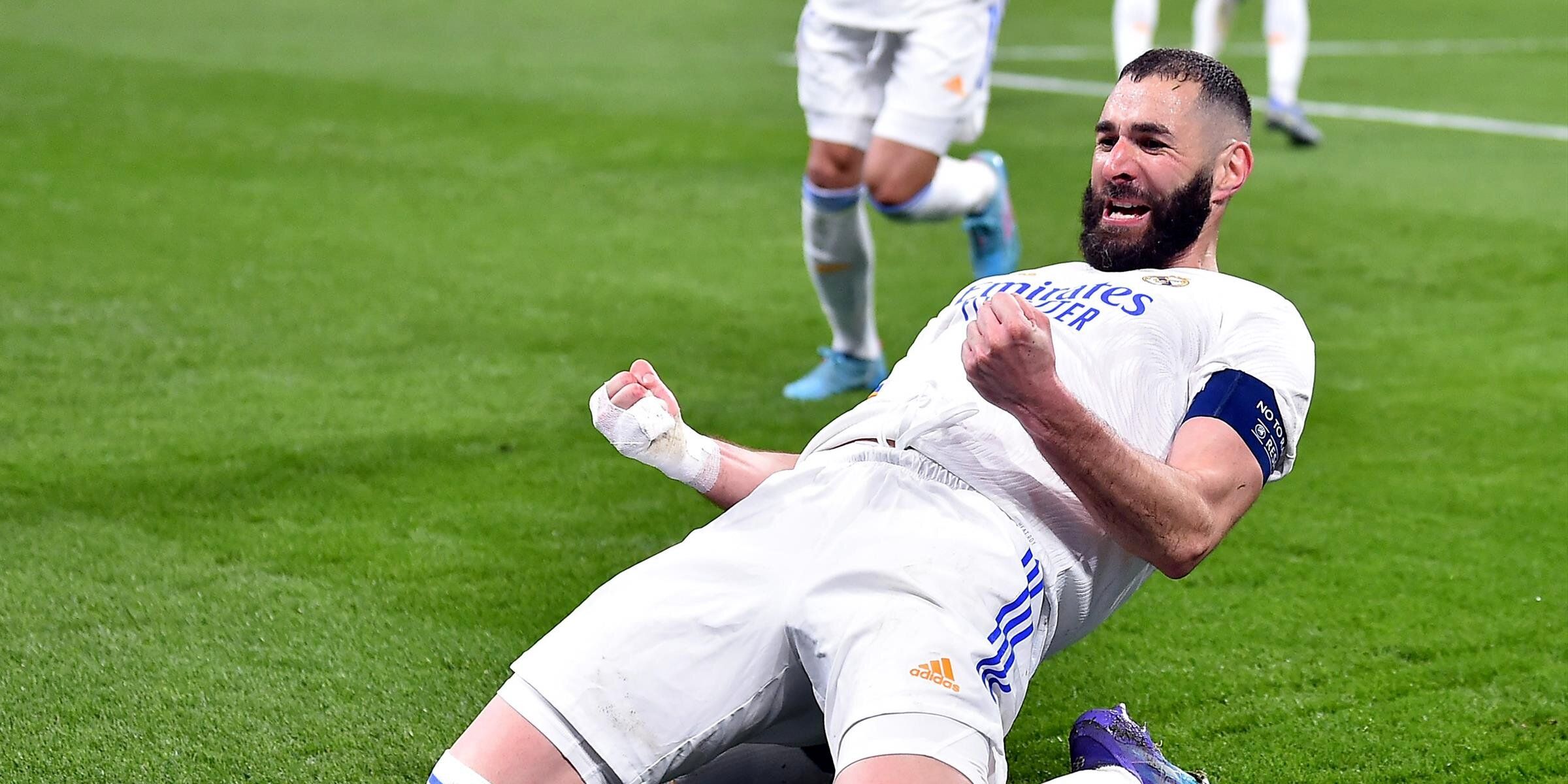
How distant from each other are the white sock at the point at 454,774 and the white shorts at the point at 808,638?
0.33 ft

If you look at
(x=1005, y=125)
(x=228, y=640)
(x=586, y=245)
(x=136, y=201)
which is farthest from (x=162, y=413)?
(x=1005, y=125)

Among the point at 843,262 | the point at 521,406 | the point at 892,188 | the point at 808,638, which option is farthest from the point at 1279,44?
the point at 808,638

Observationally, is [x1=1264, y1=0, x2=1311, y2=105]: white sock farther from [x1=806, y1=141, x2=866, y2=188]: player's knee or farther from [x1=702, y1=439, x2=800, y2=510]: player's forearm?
[x1=702, y1=439, x2=800, y2=510]: player's forearm

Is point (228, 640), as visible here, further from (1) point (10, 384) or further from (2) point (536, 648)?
(1) point (10, 384)

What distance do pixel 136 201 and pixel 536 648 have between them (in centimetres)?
586

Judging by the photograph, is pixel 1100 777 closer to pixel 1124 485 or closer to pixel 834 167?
pixel 1124 485

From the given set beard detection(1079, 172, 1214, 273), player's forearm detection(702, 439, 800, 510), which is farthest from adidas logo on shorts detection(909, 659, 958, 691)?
beard detection(1079, 172, 1214, 273)

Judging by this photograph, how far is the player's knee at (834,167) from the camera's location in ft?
17.2

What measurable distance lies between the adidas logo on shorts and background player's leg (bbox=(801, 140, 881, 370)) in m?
3.18

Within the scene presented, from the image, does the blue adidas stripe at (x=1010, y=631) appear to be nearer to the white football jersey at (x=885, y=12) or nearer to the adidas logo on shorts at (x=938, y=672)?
the adidas logo on shorts at (x=938, y=672)

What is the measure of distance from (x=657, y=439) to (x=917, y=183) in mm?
2818

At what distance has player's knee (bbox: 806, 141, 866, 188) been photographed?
206 inches

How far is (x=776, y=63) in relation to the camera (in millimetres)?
12320

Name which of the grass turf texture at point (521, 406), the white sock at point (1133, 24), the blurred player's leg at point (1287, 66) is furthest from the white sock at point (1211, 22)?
the grass turf texture at point (521, 406)
